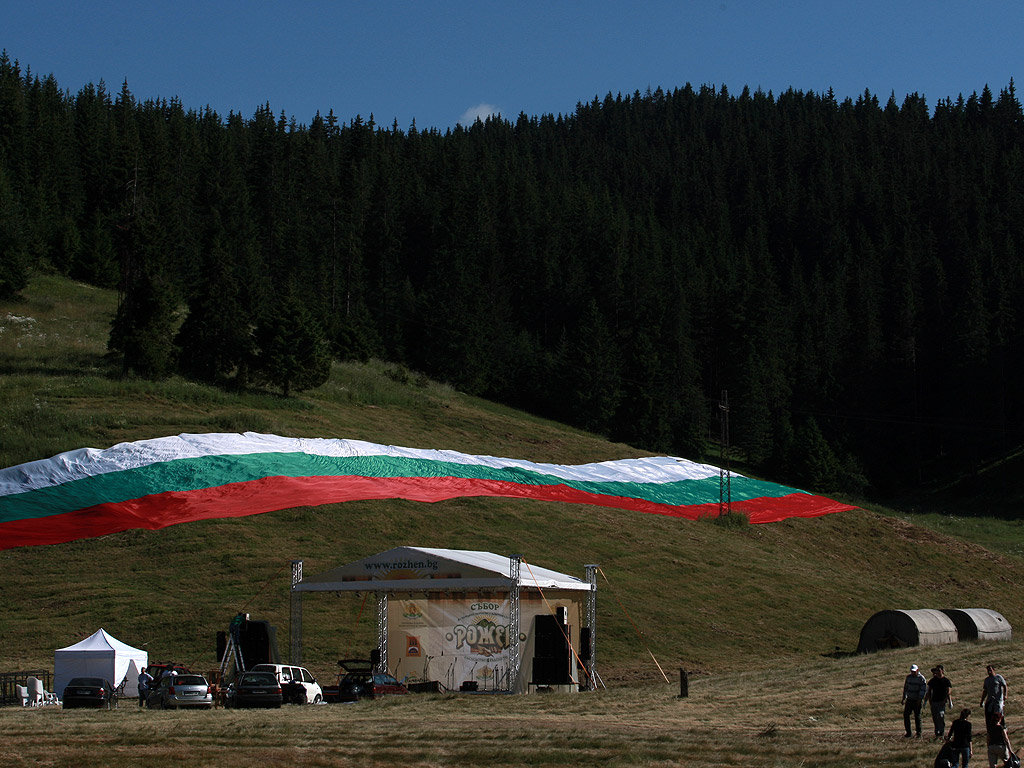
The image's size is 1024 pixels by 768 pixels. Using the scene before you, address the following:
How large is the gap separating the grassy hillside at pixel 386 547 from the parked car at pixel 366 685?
11.5 feet

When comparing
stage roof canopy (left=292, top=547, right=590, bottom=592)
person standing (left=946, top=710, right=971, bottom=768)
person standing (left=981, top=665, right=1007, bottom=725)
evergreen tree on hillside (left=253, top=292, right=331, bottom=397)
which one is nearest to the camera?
person standing (left=946, top=710, right=971, bottom=768)

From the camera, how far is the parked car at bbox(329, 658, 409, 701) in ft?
76.5

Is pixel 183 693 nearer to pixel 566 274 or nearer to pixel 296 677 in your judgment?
pixel 296 677

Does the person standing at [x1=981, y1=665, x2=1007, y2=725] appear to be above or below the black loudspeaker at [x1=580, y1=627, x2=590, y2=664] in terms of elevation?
above

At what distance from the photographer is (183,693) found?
22.4 m

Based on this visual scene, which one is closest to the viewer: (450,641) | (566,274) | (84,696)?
(84,696)

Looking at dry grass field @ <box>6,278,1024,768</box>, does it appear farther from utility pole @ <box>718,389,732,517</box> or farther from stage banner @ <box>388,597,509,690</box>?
stage banner @ <box>388,597,509,690</box>

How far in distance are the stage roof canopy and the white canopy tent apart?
2cm

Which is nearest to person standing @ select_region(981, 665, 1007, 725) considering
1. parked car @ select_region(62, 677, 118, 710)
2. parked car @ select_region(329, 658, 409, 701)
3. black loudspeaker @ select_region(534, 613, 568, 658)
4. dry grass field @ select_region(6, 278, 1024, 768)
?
dry grass field @ select_region(6, 278, 1024, 768)

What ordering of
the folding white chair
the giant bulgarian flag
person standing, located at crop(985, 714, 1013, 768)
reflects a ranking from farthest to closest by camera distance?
the giant bulgarian flag → the folding white chair → person standing, located at crop(985, 714, 1013, 768)

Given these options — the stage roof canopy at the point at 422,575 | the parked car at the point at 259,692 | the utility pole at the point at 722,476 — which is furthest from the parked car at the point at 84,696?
the utility pole at the point at 722,476

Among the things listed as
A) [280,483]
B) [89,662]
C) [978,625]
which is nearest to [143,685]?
[89,662]

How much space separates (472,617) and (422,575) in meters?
3.10

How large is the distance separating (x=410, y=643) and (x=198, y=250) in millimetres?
78874
